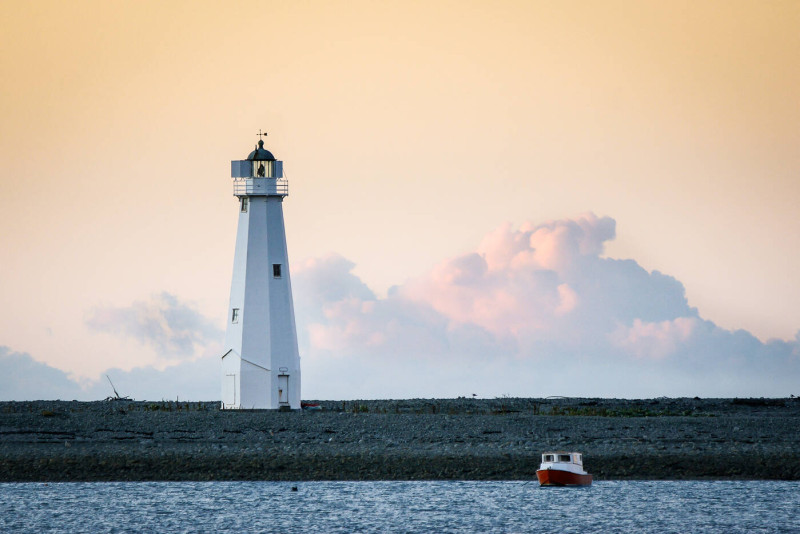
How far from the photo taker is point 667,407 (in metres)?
65.8

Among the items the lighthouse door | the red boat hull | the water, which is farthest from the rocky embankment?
the red boat hull

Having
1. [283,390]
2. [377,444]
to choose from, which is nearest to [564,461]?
[377,444]

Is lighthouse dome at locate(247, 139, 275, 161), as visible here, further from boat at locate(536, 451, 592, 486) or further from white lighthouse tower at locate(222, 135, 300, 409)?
boat at locate(536, 451, 592, 486)

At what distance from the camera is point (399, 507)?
3916 centimetres

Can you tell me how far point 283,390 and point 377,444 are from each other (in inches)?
439

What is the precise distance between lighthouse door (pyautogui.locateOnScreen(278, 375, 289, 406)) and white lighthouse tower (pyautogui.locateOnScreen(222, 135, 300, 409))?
42mm

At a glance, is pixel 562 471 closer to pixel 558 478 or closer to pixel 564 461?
pixel 558 478

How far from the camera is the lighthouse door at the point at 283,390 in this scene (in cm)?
5497

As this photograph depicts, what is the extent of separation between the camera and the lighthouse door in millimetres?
54969

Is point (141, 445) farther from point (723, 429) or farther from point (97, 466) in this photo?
point (723, 429)

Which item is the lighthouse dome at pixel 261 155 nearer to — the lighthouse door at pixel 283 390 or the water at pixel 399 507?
the lighthouse door at pixel 283 390

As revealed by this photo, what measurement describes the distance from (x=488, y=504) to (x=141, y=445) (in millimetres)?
12716

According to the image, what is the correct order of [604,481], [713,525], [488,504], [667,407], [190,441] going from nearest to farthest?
[713,525] < [488,504] < [604,481] < [190,441] < [667,407]

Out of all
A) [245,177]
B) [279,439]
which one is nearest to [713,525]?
[279,439]
